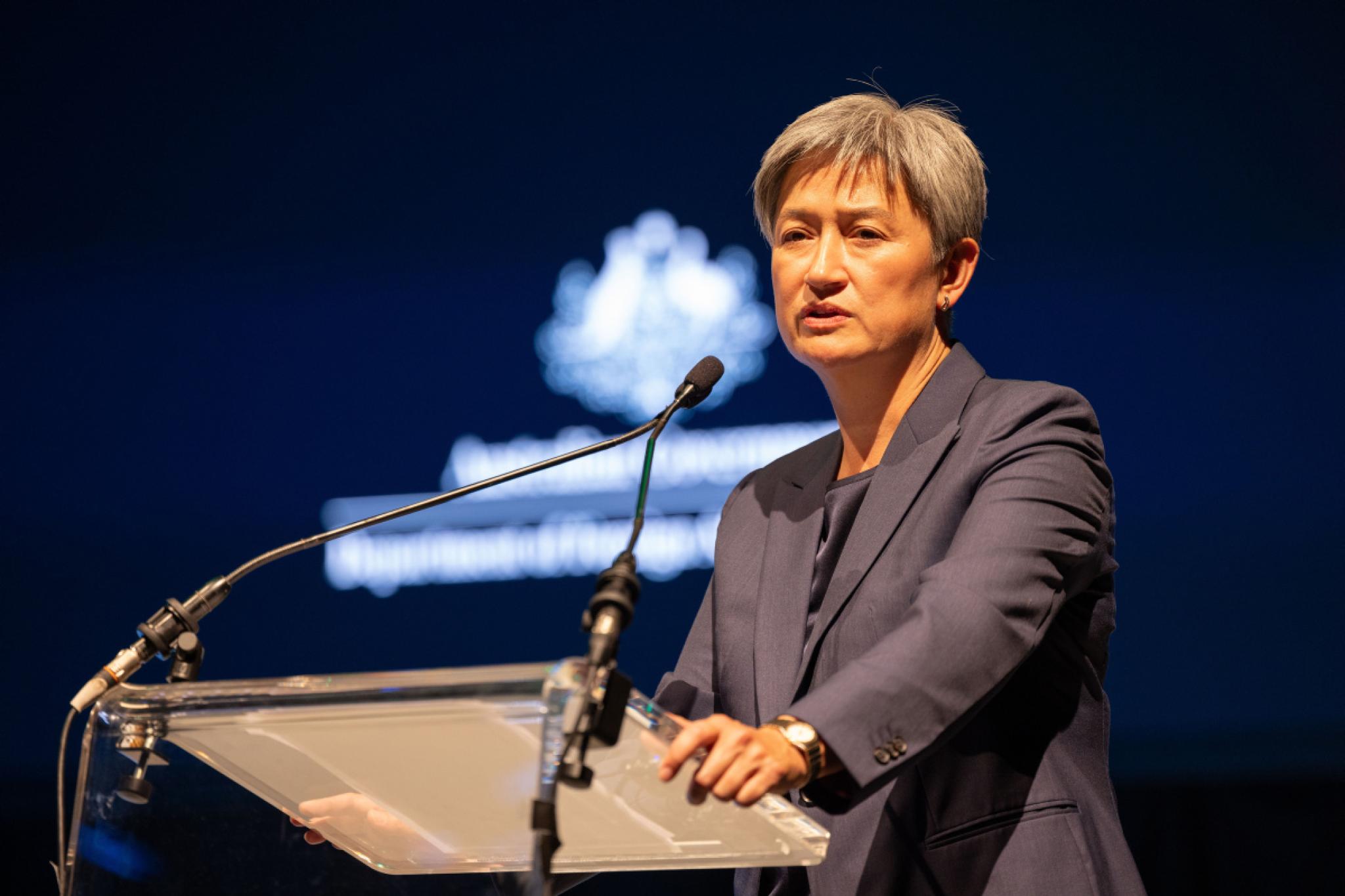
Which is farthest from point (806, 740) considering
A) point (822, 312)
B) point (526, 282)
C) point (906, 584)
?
point (526, 282)

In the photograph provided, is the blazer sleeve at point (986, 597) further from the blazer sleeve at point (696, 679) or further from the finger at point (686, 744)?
the blazer sleeve at point (696, 679)

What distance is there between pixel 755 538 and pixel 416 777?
86cm

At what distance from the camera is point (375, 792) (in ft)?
4.43

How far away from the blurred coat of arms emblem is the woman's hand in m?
2.29

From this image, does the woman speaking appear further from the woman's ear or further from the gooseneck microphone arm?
the gooseneck microphone arm

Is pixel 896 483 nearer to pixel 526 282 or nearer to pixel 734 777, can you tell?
pixel 734 777

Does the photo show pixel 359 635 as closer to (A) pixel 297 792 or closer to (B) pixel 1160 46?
(A) pixel 297 792

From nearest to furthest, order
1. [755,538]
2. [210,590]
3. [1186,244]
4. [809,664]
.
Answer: [210,590] < [809,664] < [755,538] < [1186,244]

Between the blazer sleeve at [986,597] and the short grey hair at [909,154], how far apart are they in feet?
1.25

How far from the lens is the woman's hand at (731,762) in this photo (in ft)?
3.69

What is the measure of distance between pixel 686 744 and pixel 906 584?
0.58 metres

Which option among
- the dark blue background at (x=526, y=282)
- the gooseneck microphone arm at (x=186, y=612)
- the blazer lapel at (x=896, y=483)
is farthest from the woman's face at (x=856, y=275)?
→ the dark blue background at (x=526, y=282)

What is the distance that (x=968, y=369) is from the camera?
1910 mm

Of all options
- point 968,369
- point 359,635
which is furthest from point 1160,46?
point 359,635
